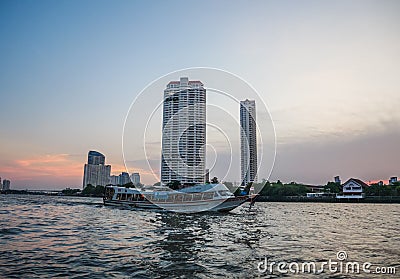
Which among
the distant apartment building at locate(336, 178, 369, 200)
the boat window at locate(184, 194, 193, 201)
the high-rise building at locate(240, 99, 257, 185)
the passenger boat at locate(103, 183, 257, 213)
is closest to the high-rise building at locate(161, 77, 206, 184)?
the high-rise building at locate(240, 99, 257, 185)

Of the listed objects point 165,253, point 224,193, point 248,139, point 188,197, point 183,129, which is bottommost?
point 165,253

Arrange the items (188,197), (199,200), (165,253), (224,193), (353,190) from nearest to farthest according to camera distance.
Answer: (165,253), (199,200), (224,193), (188,197), (353,190)

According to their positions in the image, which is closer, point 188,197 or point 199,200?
point 199,200

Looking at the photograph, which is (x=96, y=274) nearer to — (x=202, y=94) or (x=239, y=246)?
(x=239, y=246)

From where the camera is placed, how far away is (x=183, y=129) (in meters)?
28.3

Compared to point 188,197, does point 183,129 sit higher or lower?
higher

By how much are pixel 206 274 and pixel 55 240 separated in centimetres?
955

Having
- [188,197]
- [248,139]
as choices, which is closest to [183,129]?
[248,139]

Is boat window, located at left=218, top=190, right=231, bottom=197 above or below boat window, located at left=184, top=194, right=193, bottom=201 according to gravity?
above

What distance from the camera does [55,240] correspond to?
15758 mm

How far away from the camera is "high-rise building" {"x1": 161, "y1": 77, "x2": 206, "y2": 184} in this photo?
28.0 metres

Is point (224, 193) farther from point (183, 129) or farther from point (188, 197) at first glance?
point (183, 129)

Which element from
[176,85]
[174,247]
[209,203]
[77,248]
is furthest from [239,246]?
[209,203]

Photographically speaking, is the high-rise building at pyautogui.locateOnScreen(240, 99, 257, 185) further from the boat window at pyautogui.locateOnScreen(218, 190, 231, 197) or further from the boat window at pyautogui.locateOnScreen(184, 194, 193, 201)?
the boat window at pyautogui.locateOnScreen(184, 194, 193, 201)
